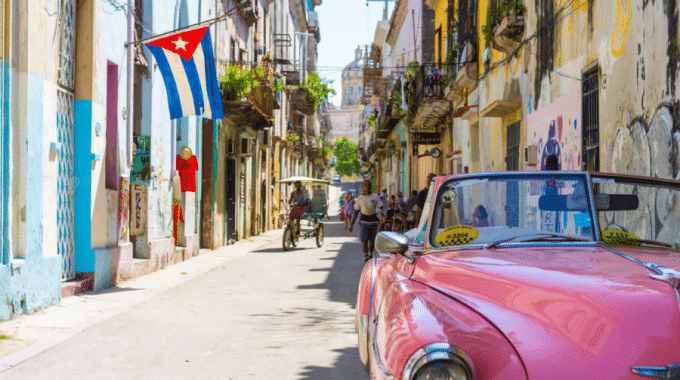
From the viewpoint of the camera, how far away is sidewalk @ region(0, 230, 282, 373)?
20.6ft

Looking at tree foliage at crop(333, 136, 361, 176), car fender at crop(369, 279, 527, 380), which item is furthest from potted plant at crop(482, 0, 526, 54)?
tree foliage at crop(333, 136, 361, 176)

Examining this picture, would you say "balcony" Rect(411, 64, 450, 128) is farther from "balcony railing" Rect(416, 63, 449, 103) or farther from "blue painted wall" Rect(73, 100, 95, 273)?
"blue painted wall" Rect(73, 100, 95, 273)

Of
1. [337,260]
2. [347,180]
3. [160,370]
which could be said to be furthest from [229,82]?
[347,180]

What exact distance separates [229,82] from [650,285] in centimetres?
1866

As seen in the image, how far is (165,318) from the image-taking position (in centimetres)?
791

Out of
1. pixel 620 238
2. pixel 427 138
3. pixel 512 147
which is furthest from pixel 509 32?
pixel 427 138

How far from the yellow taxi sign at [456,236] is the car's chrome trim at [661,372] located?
1.45 metres

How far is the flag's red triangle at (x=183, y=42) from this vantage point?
1157cm

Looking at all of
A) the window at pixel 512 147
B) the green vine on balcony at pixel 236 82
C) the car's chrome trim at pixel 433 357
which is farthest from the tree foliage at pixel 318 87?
the car's chrome trim at pixel 433 357

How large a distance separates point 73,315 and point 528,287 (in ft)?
21.6

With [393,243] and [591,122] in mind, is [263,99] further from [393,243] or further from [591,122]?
[393,243]

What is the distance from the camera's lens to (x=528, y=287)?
9.26 ft

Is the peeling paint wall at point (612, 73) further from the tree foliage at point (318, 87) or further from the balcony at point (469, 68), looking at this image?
the tree foliage at point (318, 87)

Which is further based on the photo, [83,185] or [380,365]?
[83,185]
